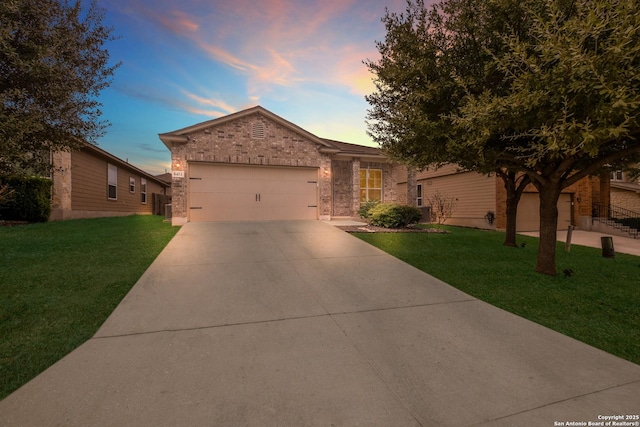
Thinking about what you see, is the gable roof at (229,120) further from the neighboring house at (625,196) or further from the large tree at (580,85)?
the neighboring house at (625,196)

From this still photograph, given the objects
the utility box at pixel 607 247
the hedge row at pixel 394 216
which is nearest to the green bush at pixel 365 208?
the hedge row at pixel 394 216

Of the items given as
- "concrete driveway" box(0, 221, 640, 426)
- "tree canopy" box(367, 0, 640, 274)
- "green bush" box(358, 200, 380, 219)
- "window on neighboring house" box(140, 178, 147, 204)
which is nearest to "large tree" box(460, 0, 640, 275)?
"tree canopy" box(367, 0, 640, 274)

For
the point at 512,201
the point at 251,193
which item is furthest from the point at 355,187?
the point at 512,201

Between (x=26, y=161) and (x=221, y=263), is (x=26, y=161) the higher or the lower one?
the higher one

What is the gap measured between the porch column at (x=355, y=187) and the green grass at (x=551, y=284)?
519cm

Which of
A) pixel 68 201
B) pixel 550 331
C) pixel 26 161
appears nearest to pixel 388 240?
pixel 550 331

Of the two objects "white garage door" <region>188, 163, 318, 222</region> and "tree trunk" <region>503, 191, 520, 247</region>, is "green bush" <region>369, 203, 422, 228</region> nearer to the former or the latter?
"white garage door" <region>188, 163, 318, 222</region>

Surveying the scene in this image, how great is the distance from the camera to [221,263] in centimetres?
597

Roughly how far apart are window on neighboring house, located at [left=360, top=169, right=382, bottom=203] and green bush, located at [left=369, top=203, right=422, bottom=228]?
131 inches

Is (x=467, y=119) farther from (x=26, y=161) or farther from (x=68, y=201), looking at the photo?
(x=68, y=201)

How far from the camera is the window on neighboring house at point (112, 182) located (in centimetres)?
1758

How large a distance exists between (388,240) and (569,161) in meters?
4.80

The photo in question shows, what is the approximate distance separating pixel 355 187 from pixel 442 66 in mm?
8620

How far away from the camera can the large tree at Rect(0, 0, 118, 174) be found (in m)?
4.41
